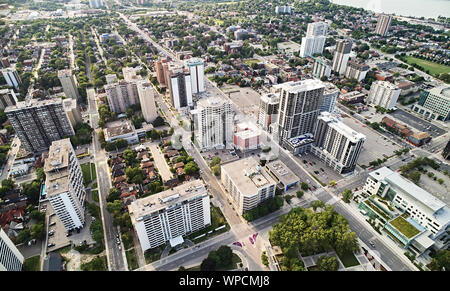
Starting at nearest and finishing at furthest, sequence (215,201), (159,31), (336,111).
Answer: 1. (215,201)
2. (336,111)
3. (159,31)

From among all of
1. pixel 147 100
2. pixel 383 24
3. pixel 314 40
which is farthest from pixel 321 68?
pixel 383 24

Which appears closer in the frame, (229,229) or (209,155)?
(229,229)

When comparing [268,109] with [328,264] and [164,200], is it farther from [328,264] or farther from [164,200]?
[328,264]

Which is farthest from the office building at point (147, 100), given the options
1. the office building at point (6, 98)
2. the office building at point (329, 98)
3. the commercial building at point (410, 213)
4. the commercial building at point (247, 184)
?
the commercial building at point (410, 213)

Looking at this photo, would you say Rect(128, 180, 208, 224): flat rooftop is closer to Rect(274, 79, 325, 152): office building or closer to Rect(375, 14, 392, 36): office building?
Rect(274, 79, 325, 152): office building
